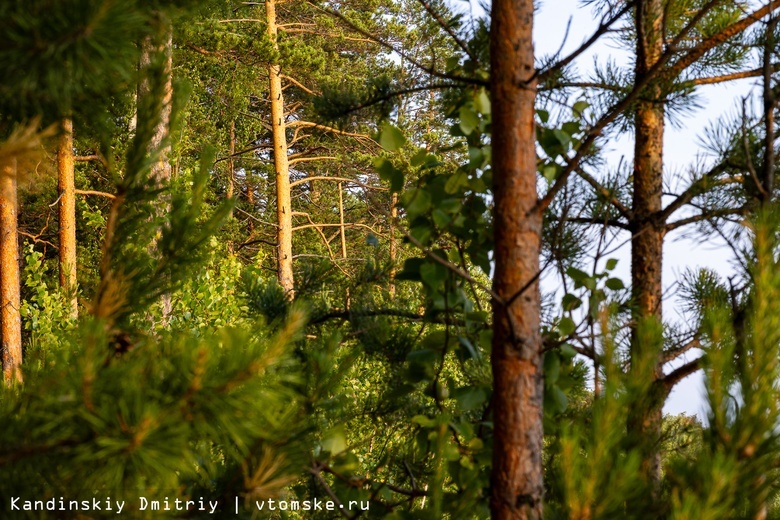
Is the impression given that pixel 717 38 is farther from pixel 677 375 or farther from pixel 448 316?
pixel 448 316

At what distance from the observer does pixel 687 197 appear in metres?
2.22

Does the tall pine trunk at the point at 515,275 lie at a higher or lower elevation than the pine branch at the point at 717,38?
lower

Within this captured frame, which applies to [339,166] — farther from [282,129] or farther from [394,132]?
[394,132]

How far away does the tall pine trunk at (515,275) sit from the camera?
1559mm

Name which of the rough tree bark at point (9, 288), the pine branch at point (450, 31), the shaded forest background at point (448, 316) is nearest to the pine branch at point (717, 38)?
the shaded forest background at point (448, 316)

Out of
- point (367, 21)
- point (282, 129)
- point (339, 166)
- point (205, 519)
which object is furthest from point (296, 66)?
point (205, 519)

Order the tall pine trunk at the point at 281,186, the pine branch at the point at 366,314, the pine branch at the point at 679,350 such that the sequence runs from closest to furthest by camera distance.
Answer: the pine branch at the point at 366,314 < the pine branch at the point at 679,350 < the tall pine trunk at the point at 281,186

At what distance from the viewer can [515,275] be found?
1.62 m

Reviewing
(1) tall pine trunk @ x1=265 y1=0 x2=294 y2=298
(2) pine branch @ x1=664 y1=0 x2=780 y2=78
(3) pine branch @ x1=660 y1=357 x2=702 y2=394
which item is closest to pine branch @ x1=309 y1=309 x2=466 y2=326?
(3) pine branch @ x1=660 y1=357 x2=702 y2=394

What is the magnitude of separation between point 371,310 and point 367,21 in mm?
11788

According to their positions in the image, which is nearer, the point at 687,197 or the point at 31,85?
the point at 31,85

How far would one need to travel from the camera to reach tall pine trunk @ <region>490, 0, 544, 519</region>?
156 centimetres

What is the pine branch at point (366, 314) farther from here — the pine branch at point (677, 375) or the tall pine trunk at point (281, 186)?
the tall pine trunk at point (281, 186)

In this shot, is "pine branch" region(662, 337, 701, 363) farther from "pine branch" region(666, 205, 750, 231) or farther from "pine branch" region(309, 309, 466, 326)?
"pine branch" region(309, 309, 466, 326)
